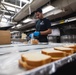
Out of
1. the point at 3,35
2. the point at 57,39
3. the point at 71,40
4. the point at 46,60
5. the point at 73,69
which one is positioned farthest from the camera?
the point at 57,39

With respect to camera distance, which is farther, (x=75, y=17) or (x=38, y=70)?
(x=75, y=17)

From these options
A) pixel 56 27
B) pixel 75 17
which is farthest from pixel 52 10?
pixel 56 27

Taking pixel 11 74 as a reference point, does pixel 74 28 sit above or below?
above

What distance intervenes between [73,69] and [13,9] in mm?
3279

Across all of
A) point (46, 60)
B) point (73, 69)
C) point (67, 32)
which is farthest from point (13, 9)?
point (46, 60)

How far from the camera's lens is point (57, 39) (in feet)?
14.1

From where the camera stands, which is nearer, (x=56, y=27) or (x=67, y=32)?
(x=67, y=32)

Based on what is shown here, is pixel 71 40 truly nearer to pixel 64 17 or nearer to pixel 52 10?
pixel 64 17

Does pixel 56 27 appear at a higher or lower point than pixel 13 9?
lower

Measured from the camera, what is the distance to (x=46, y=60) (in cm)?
51

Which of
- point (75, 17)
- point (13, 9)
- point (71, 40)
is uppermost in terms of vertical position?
point (13, 9)

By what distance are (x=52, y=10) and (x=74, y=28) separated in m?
1.07

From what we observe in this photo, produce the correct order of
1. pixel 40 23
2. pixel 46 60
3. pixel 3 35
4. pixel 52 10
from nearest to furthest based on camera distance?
pixel 46 60, pixel 3 35, pixel 40 23, pixel 52 10

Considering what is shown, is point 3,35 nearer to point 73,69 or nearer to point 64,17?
point 73,69
